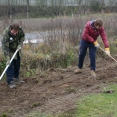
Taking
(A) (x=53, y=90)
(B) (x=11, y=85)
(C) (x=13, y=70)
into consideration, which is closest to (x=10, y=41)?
(C) (x=13, y=70)

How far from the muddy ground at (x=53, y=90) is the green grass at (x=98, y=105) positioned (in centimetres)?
19

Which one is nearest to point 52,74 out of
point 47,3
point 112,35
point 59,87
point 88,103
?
point 59,87

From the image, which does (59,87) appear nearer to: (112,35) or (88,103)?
(88,103)

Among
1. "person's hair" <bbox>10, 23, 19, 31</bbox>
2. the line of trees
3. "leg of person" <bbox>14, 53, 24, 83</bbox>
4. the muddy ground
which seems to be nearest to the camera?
the muddy ground

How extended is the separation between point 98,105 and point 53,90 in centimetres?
141

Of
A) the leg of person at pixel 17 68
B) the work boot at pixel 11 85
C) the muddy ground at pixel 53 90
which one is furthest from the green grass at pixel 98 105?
the leg of person at pixel 17 68

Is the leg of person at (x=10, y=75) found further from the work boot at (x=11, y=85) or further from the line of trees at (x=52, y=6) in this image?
the line of trees at (x=52, y=6)

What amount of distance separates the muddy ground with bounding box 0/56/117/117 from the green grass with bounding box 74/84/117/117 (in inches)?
7.5

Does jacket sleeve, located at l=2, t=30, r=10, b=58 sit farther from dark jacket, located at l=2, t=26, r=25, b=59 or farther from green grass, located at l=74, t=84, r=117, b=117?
green grass, located at l=74, t=84, r=117, b=117

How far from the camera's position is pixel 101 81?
685 cm

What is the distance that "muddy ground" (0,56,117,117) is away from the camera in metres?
5.23

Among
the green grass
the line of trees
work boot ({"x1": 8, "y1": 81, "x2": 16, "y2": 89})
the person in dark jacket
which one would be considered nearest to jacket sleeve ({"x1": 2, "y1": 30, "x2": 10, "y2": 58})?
the person in dark jacket

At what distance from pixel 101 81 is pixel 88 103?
65.1 inches

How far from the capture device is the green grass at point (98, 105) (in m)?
4.81
